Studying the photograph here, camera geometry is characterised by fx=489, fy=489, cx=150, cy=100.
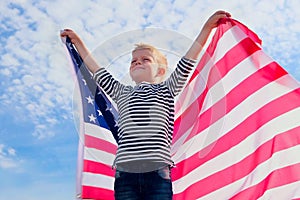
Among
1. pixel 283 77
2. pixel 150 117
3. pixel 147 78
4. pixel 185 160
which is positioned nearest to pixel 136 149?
pixel 150 117

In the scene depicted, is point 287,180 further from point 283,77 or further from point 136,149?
point 136,149

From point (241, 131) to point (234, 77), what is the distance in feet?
1.75

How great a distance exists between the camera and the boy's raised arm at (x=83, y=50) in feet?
13.6

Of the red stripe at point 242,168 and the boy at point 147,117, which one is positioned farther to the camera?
the red stripe at point 242,168

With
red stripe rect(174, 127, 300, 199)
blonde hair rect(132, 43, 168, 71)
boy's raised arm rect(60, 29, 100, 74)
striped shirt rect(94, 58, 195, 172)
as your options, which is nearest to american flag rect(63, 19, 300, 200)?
red stripe rect(174, 127, 300, 199)

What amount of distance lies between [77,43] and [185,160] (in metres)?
1.46

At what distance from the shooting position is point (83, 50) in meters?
4.36

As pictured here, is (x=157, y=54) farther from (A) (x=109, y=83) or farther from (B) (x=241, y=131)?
(B) (x=241, y=131)

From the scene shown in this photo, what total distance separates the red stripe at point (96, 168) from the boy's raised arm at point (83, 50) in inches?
36.4

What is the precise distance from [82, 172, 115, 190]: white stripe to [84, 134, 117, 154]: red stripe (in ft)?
0.83

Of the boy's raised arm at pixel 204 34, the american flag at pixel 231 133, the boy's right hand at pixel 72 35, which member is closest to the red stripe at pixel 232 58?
the american flag at pixel 231 133

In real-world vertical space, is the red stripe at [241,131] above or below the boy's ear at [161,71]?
below

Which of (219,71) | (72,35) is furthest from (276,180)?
(72,35)

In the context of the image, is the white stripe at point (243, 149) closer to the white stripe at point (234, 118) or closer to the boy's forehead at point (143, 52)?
the white stripe at point (234, 118)
